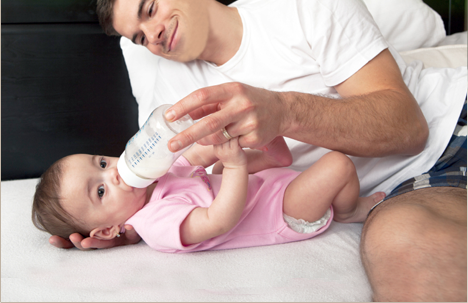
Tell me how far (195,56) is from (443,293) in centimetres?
112

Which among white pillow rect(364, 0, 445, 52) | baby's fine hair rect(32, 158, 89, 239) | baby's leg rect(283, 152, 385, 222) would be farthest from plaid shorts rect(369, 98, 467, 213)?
baby's fine hair rect(32, 158, 89, 239)

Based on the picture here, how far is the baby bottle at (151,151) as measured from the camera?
3.18ft

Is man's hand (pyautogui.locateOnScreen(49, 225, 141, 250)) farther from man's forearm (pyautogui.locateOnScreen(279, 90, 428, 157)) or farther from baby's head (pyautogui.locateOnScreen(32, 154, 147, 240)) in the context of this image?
man's forearm (pyautogui.locateOnScreen(279, 90, 428, 157))

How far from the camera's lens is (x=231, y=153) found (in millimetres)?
954

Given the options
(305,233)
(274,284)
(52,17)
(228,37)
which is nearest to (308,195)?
(305,233)

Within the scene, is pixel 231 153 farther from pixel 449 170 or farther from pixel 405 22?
pixel 405 22

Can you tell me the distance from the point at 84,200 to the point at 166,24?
2.26 ft

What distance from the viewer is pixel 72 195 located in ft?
3.57

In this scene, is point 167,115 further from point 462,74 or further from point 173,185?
point 462,74

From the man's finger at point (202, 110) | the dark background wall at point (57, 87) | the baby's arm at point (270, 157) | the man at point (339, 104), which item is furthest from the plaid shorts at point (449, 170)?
the dark background wall at point (57, 87)

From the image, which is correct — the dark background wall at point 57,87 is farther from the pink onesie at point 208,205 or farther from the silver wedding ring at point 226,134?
the silver wedding ring at point 226,134

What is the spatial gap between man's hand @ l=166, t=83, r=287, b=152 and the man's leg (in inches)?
15.1

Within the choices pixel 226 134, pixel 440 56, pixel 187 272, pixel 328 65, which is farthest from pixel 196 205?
pixel 440 56

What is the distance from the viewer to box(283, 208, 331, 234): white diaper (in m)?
1.17
